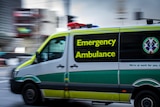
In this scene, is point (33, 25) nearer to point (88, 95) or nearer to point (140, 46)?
point (88, 95)

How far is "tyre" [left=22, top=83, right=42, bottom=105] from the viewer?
9656 millimetres

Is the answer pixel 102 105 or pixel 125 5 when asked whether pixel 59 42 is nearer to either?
pixel 102 105

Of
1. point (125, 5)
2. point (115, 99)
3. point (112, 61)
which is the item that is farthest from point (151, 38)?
point (125, 5)

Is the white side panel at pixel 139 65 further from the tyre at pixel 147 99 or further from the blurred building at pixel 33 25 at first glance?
the blurred building at pixel 33 25

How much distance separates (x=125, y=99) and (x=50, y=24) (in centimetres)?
4664

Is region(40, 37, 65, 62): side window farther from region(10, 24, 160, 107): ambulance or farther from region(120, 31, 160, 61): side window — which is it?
region(120, 31, 160, 61): side window

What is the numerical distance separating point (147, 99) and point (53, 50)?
107 inches

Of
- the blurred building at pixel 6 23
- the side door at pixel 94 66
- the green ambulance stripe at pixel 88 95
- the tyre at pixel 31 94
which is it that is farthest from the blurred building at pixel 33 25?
the side door at pixel 94 66

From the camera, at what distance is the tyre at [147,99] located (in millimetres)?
7914

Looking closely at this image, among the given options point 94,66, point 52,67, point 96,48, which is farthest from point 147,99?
point 52,67

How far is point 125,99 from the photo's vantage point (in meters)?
8.29

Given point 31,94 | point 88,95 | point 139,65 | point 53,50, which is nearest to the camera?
point 139,65

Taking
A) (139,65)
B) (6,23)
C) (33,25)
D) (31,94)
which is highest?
(6,23)

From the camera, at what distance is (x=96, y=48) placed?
28.2 ft
